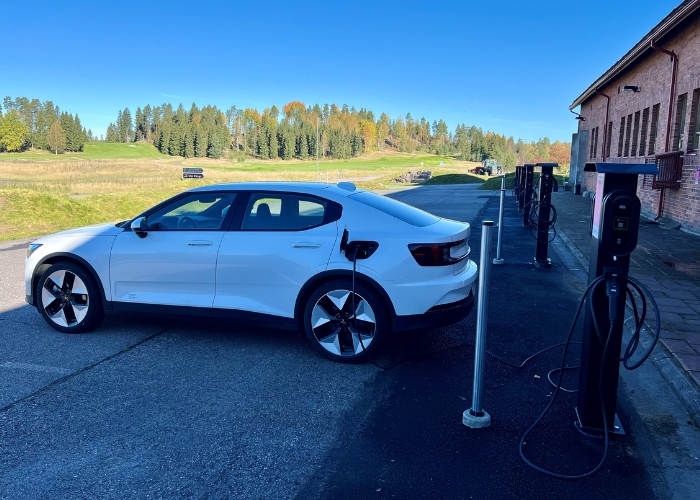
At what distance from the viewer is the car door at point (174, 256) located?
5246mm

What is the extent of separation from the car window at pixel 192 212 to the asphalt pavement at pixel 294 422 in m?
1.12

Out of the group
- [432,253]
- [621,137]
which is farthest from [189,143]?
[432,253]

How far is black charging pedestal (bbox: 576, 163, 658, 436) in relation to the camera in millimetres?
3250

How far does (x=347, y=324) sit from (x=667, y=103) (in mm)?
13814

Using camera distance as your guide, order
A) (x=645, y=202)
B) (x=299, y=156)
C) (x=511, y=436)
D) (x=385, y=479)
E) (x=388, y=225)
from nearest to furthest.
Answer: (x=385, y=479)
(x=511, y=436)
(x=388, y=225)
(x=645, y=202)
(x=299, y=156)

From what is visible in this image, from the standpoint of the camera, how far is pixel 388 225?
193 inches

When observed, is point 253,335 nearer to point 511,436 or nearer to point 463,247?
point 463,247

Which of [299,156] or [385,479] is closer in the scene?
[385,479]

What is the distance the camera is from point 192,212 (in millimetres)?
5523

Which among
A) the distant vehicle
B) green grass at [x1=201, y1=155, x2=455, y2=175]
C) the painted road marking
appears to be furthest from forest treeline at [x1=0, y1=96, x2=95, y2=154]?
the painted road marking

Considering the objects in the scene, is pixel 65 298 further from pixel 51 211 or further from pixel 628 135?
pixel 628 135

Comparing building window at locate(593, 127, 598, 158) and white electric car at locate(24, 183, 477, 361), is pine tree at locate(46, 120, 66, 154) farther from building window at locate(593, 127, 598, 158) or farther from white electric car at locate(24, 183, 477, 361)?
white electric car at locate(24, 183, 477, 361)

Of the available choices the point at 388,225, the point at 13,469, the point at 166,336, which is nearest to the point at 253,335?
the point at 166,336

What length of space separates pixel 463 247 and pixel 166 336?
3.05 meters
